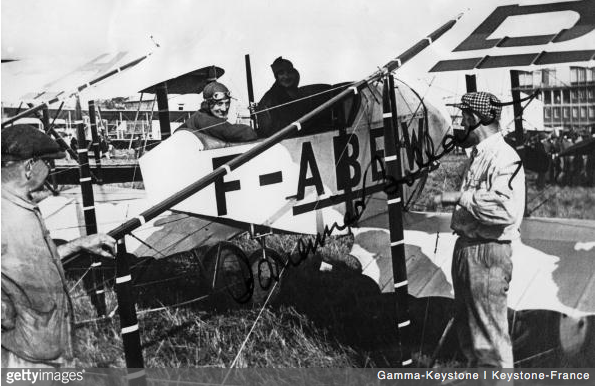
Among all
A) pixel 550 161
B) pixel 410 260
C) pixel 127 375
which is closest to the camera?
pixel 550 161

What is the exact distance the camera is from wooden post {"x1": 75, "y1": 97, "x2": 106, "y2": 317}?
3.79 metres

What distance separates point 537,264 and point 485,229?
279 millimetres

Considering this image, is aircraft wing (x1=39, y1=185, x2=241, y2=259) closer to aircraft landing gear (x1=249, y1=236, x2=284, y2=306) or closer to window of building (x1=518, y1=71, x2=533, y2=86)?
aircraft landing gear (x1=249, y1=236, x2=284, y2=306)

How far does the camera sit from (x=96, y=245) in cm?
340

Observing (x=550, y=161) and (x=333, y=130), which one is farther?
(x=333, y=130)

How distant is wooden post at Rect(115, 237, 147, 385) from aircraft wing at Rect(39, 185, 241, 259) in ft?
0.47

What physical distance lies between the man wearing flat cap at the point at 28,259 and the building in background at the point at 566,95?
2.30 meters

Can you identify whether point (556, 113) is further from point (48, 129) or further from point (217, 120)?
point (48, 129)

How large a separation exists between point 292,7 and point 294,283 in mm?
1373

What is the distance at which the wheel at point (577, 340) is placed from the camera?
10.4ft

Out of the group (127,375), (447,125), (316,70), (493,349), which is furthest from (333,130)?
(127,375)

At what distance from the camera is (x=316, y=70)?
11.2ft

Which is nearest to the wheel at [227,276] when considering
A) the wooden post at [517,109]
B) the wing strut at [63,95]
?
the wing strut at [63,95]

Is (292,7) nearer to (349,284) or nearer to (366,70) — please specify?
(366,70)
